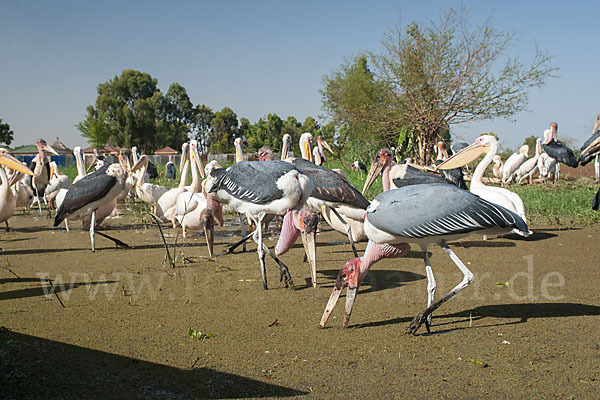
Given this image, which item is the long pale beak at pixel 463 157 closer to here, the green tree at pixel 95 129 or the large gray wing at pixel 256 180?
the large gray wing at pixel 256 180

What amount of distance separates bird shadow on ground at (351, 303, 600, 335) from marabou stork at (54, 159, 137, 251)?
210 inches

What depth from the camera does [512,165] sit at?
60.3 ft

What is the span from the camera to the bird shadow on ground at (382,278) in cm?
563

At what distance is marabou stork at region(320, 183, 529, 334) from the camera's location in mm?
4047

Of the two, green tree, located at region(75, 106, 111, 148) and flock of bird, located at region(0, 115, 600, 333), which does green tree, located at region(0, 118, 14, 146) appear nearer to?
green tree, located at region(75, 106, 111, 148)

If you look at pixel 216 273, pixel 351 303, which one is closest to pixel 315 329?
pixel 351 303

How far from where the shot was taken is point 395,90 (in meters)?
19.3


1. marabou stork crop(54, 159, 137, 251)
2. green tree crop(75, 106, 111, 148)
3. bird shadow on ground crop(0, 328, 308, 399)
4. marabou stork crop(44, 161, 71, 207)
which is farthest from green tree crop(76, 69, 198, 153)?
bird shadow on ground crop(0, 328, 308, 399)

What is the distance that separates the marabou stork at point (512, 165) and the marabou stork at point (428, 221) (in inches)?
607

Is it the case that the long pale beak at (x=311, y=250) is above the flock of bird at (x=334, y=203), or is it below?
below

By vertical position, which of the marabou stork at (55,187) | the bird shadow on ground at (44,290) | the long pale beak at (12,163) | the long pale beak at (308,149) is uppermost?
the long pale beak at (308,149)

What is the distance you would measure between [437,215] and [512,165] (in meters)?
15.8

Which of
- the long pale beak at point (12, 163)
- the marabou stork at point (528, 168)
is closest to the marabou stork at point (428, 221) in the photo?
the long pale beak at point (12, 163)

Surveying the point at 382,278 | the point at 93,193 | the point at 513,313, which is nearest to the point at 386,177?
the point at 382,278
